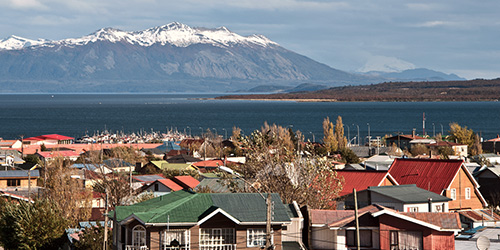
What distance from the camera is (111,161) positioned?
65.3 m

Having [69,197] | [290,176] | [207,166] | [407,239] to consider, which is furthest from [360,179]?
[207,166]

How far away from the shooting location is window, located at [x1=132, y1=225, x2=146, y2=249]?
23781mm

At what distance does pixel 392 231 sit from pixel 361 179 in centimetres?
1637

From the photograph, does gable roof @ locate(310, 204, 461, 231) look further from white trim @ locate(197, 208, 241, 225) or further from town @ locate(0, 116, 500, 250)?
white trim @ locate(197, 208, 241, 225)

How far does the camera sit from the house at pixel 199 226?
77.0 feet

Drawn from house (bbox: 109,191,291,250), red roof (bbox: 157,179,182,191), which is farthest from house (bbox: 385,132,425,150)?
house (bbox: 109,191,291,250)

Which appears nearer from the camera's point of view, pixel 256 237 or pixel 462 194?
pixel 256 237

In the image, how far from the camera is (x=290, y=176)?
1364 inches

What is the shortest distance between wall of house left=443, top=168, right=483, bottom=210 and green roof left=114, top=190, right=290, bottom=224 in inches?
712

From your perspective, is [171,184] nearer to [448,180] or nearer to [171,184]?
[171,184]

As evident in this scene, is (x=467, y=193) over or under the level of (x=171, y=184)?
under

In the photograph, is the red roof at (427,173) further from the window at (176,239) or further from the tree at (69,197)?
the window at (176,239)

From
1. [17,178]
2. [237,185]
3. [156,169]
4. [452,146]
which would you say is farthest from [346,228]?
[452,146]

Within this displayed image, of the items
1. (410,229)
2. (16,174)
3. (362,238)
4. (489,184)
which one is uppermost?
(16,174)
